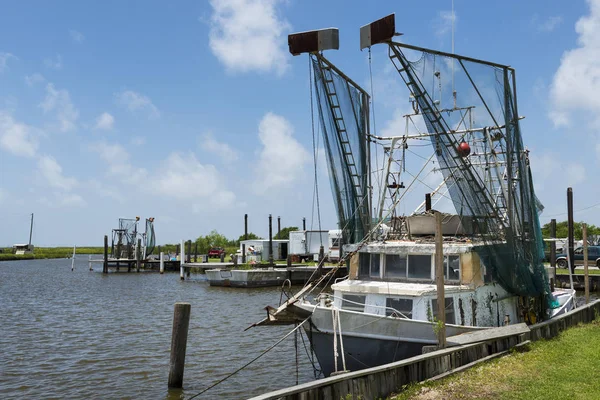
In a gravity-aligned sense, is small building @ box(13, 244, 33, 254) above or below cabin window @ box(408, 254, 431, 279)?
above

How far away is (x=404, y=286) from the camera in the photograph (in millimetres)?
14656

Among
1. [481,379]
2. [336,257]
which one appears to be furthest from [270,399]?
[336,257]

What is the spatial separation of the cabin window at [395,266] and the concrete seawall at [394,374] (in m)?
3.64

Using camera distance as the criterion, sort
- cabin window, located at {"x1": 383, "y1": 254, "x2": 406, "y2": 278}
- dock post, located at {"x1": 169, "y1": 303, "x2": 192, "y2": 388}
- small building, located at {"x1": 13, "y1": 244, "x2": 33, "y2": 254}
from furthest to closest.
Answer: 1. small building, located at {"x1": 13, "y1": 244, "x2": 33, "y2": 254}
2. cabin window, located at {"x1": 383, "y1": 254, "x2": 406, "y2": 278}
3. dock post, located at {"x1": 169, "y1": 303, "x2": 192, "y2": 388}

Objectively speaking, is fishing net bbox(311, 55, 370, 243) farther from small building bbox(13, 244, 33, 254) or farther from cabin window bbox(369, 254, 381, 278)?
small building bbox(13, 244, 33, 254)

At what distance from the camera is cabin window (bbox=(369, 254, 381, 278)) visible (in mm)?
15844

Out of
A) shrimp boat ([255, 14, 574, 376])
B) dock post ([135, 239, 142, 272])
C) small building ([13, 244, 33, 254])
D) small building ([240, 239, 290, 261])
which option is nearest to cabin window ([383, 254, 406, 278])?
shrimp boat ([255, 14, 574, 376])

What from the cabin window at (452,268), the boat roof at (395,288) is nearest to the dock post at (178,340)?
the boat roof at (395,288)

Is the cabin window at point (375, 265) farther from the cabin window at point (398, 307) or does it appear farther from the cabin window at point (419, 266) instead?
the cabin window at point (398, 307)

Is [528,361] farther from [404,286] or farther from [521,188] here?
[521,188]

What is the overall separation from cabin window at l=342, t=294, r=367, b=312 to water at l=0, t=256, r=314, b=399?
3.06 m

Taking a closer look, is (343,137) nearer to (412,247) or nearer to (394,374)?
(412,247)

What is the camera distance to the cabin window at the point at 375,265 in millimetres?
15844

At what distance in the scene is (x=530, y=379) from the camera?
10.3 m
